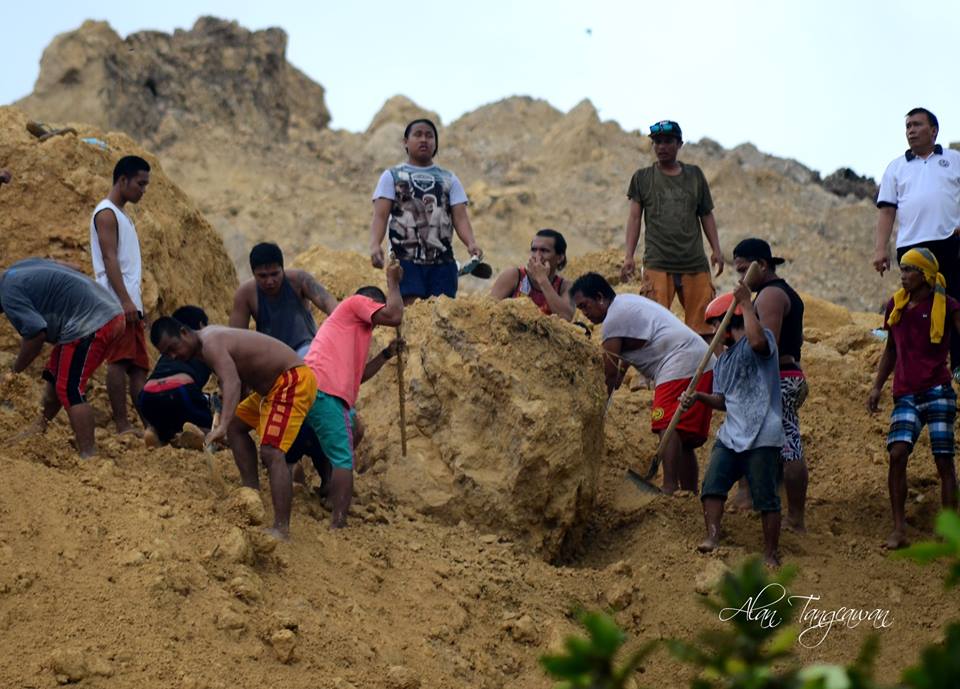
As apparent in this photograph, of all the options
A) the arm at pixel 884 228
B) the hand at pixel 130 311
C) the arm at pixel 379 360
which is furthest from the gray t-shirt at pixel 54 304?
the arm at pixel 884 228

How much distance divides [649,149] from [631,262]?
14.6 m

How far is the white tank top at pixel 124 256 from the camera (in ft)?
25.4

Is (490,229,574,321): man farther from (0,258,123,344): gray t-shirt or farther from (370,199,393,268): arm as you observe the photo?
(0,258,123,344): gray t-shirt

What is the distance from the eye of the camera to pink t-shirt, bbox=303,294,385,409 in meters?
7.00

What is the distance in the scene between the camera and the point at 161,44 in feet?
72.4

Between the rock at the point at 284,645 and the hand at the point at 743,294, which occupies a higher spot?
the hand at the point at 743,294

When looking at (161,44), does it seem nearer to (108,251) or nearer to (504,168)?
(504,168)

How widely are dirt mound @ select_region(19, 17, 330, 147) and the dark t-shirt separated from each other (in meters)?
15.4

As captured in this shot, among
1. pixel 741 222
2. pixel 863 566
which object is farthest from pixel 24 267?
pixel 741 222

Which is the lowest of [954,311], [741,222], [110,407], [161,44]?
[110,407]

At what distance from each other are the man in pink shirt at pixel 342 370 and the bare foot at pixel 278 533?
371 mm

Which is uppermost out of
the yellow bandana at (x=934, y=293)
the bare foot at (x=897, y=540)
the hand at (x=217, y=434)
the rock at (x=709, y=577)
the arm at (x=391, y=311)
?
the yellow bandana at (x=934, y=293)

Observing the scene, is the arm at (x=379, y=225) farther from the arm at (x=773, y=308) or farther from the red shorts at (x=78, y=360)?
the arm at (x=773, y=308)

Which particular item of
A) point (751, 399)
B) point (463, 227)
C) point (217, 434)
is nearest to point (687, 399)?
point (751, 399)
